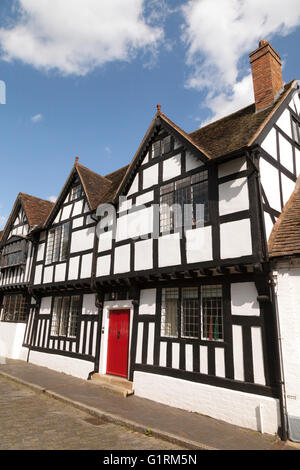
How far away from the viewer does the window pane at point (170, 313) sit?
9133mm

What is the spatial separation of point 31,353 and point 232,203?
12.7 meters

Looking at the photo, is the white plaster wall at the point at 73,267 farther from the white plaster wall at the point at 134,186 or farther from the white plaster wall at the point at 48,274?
the white plaster wall at the point at 134,186

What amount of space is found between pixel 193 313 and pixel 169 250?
1991 mm

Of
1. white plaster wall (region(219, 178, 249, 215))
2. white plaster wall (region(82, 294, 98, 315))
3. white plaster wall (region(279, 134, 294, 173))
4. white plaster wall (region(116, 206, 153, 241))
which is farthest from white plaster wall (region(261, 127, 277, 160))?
white plaster wall (region(82, 294, 98, 315))

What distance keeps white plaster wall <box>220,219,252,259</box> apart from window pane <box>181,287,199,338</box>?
1.71 metres

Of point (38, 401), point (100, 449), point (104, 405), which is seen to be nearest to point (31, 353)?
point (38, 401)

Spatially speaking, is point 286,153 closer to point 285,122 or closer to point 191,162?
point 285,122

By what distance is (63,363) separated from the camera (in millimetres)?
12742

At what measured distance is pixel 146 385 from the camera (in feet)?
30.1

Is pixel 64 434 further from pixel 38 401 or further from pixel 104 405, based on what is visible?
pixel 38 401

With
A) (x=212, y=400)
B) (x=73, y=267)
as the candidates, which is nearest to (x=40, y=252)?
(x=73, y=267)

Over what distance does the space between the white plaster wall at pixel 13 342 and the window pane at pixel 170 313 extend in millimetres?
9826

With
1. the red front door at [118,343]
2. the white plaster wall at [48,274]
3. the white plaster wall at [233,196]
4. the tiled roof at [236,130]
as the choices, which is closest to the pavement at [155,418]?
the red front door at [118,343]

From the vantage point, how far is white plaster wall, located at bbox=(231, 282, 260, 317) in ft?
24.0
